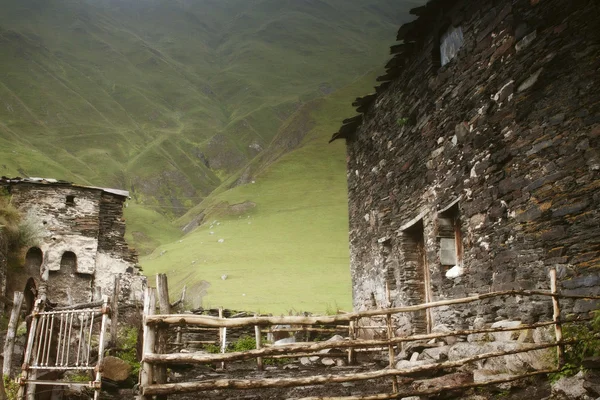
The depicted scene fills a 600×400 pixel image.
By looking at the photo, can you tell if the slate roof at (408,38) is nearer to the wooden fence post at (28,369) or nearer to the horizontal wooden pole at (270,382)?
the horizontal wooden pole at (270,382)

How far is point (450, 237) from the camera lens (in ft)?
37.4

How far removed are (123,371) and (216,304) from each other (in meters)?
16.8

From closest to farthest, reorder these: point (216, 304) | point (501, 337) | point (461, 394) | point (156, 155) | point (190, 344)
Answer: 1. point (461, 394)
2. point (501, 337)
3. point (190, 344)
4. point (216, 304)
5. point (156, 155)

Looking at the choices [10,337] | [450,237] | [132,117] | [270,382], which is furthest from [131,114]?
[270,382]

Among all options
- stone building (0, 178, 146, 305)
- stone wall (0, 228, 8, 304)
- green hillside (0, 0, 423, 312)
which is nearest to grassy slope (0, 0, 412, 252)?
green hillside (0, 0, 423, 312)

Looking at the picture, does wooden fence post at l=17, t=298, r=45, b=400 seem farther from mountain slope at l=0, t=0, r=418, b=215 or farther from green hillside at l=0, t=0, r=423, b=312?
mountain slope at l=0, t=0, r=418, b=215

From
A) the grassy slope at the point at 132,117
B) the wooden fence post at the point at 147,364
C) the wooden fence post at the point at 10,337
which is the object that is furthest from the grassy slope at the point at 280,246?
the wooden fence post at the point at 147,364

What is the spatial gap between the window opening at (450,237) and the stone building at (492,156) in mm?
23

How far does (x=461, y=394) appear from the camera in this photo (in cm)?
643

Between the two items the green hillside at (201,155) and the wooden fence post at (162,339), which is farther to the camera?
the green hillside at (201,155)

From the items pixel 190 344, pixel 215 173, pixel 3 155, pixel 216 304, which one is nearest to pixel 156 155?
A: pixel 215 173

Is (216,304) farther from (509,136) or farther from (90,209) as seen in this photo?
(509,136)

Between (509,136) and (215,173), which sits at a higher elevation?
(215,173)

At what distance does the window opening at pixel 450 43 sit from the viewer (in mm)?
11086
